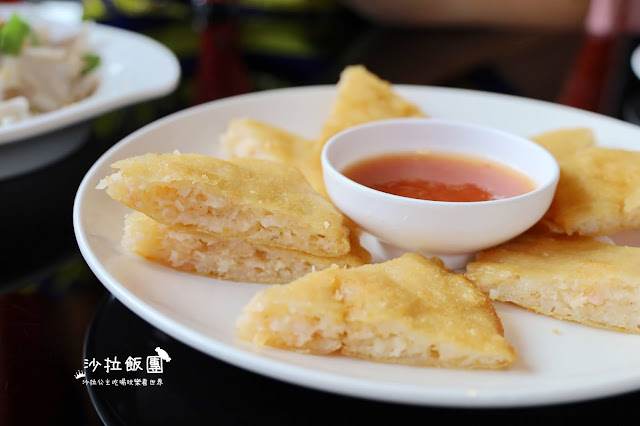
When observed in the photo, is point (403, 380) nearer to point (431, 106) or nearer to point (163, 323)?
point (163, 323)

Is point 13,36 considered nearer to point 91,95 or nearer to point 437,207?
point 91,95

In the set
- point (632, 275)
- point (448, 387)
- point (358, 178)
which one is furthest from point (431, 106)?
point (448, 387)

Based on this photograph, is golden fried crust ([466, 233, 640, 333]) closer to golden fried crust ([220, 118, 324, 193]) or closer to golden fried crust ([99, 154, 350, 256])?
golden fried crust ([99, 154, 350, 256])

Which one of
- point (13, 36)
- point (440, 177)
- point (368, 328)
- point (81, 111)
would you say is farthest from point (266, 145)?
point (13, 36)

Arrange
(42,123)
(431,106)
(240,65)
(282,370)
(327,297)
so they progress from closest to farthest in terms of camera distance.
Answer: (282,370) → (327,297) → (42,123) → (431,106) → (240,65)

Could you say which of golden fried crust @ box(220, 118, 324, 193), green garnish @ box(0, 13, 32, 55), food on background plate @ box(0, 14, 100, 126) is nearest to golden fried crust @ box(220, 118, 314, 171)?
golden fried crust @ box(220, 118, 324, 193)

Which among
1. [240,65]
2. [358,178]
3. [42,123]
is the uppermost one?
[358,178]

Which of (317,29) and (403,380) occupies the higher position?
(403,380)

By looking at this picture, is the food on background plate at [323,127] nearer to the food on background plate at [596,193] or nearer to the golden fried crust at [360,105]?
the golden fried crust at [360,105]
